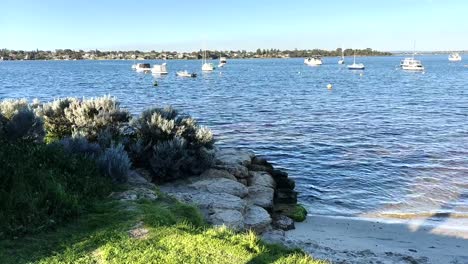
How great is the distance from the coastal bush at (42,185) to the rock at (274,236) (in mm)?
2738

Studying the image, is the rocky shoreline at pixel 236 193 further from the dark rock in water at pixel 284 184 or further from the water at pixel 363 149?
the water at pixel 363 149

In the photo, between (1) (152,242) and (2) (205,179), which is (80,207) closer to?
(1) (152,242)

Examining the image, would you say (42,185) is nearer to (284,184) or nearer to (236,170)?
(236,170)

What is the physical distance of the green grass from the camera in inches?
199

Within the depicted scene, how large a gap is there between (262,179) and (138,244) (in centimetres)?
628

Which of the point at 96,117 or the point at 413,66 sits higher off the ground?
the point at 413,66

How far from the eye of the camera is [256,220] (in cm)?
828

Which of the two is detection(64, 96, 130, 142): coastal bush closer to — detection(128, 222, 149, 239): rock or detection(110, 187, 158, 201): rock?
detection(110, 187, 158, 201): rock

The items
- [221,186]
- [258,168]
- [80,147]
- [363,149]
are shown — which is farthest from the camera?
[363,149]

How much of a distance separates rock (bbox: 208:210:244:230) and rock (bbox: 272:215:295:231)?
5.67 ft

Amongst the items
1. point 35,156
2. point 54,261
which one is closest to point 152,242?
point 54,261

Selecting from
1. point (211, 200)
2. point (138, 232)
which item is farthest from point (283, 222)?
point (138, 232)

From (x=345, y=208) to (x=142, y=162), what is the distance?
17.6ft

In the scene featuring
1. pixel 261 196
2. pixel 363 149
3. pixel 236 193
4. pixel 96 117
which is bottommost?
pixel 363 149
